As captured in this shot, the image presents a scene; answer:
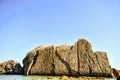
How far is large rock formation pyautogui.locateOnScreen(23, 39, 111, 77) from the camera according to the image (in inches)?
3366

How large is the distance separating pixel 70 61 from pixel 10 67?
36493mm

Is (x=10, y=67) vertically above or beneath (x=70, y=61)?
beneath

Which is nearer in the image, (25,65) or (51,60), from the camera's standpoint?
(51,60)

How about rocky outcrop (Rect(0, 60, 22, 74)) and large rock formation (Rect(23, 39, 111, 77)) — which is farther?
rocky outcrop (Rect(0, 60, 22, 74))

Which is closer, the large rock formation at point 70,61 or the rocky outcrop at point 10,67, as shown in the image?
the large rock formation at point 70,61

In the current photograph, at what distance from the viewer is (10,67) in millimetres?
109812

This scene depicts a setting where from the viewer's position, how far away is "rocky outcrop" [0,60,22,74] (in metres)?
106

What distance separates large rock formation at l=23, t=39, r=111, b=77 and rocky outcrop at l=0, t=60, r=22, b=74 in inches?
564

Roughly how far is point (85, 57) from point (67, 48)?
7.86 meters

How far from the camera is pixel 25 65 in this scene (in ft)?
318

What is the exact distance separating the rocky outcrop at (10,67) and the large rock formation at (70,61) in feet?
47.0

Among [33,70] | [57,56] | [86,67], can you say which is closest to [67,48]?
[57,56]

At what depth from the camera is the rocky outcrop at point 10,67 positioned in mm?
106250

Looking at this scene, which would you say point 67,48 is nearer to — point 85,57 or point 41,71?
point 85,57
